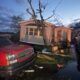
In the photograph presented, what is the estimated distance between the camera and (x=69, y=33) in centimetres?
3878

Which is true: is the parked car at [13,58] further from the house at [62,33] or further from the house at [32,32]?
the house at [62,33]

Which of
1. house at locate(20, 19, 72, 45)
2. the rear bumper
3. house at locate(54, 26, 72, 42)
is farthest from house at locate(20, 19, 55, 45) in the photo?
the rear bumper

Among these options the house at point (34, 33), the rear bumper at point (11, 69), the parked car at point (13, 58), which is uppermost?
the house at point (34, 33)

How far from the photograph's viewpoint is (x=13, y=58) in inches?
293

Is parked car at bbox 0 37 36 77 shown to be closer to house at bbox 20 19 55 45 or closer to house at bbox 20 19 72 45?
house at bbox 20 19 72 45

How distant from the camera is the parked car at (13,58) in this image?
23.9 feet

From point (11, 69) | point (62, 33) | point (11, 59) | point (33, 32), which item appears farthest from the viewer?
point (62, 33)

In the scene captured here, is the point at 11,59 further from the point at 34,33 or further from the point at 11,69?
the point at 34,33

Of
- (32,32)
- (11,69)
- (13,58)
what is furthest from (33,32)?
(11,69)

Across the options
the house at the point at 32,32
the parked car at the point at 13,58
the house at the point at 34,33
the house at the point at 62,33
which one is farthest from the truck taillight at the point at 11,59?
the house at the point at 62,33

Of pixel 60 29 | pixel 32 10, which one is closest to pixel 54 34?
pixel 60 29

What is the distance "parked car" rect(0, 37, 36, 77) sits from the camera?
23.9ft

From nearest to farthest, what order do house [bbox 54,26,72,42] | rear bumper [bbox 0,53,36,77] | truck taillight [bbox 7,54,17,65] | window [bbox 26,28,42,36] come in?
rear bumper [bbox 0,53,36,77]
truck taillight [bbox 7,54,17,65]
window [bbox 26,28,42,36]
house [bbox 54,26,72,42]

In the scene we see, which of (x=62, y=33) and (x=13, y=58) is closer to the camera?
(x=13, y=58)
